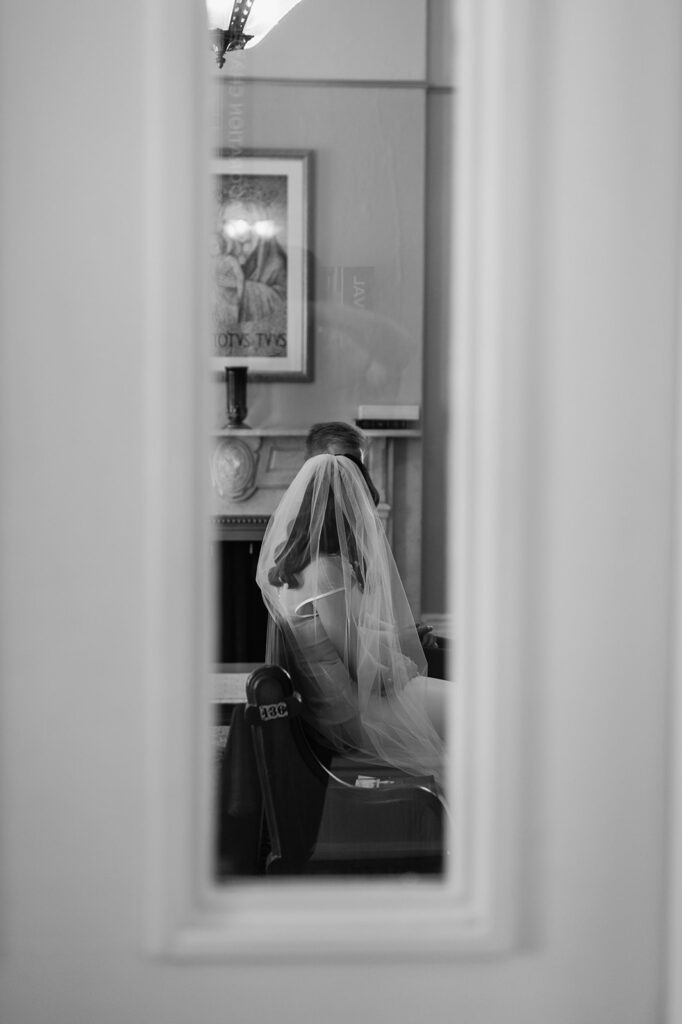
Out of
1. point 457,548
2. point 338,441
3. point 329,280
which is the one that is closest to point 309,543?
point 338,441

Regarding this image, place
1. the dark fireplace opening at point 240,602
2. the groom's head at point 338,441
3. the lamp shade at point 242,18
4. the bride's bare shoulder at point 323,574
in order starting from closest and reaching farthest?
the bride's bare shoulder at point 323,574 < the lamp shade at point 242,18 < the groom's head at point 338,441 < the dark fireplace opening at point 240,602

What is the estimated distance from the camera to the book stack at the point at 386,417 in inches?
161

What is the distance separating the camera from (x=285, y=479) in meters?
4.14

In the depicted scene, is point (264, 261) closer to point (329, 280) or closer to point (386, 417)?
point (329, 280)

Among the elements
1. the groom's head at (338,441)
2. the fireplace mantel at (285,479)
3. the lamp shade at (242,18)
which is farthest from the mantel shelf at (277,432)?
the lamp shade at (242,18)

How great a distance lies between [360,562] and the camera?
8.20 ft

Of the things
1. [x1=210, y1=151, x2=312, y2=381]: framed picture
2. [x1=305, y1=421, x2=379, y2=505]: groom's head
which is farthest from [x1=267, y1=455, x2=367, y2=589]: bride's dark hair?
[x1=210, y1=151, x2=312, y2=381]: framed picture

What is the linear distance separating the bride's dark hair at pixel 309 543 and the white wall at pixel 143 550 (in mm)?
1542

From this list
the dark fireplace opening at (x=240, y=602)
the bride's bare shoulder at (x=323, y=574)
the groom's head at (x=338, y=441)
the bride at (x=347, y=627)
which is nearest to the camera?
the bride at (x=347, y=627)

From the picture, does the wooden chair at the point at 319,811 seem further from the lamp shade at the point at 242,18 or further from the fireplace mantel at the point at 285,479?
the fireplace mantel at the point at 285,479

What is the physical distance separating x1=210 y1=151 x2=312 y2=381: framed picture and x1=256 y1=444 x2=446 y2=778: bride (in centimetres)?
158

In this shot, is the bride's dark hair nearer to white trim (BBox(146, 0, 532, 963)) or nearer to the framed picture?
white trim (BBox(146, 0, 532, 963))

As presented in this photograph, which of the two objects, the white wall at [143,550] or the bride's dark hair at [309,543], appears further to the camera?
the bride's dark hair at [309,543]

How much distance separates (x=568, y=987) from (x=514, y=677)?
0.92ft
